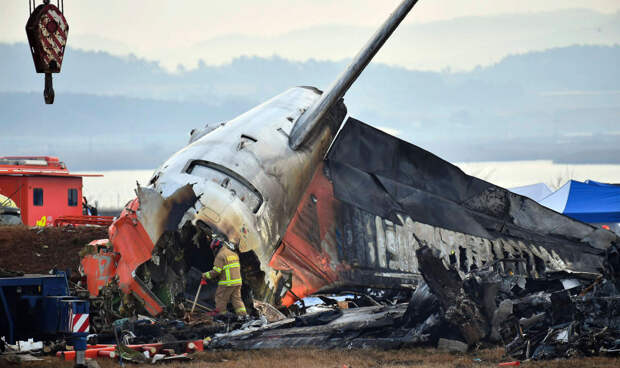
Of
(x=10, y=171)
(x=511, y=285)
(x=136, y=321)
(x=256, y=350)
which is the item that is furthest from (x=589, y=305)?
(x=10, y=171)

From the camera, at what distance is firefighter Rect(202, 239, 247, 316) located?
15.4 meters

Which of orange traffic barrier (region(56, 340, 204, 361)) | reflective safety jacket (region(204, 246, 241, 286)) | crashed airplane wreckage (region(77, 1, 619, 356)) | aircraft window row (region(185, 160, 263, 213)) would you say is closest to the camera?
orange traffic barrier (region(56, 340, 204, 361))

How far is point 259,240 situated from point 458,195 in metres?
7.00

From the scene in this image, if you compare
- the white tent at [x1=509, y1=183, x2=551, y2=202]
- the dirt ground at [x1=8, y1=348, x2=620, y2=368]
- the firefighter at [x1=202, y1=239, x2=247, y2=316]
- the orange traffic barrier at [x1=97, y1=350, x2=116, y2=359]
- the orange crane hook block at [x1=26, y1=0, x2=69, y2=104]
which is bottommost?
the dirt ground at [x1=8, y1=348, x2=620, y2=368]

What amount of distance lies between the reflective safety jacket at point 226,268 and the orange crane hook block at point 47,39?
4652mm

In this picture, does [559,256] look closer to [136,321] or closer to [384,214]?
[384,214]

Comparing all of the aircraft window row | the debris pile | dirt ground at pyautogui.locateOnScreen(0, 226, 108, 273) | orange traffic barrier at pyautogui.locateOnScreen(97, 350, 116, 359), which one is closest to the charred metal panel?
the aircraft window row

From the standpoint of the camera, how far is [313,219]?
19141 mm

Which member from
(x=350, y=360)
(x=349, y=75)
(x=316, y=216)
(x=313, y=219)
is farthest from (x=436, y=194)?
(x=350, y=360)

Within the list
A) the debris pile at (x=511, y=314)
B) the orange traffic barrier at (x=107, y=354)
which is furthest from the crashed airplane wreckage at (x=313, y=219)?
the orange traffic barrier at (x=107, y=354)

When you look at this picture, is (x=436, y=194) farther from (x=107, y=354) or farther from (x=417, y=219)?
(x=107, y=354)

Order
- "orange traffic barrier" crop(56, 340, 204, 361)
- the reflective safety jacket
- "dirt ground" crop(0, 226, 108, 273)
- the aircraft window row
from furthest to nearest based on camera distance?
1. "dirt ground" crop(0, 226, 108, 273)
2. the aircraft window row
3. the reflective safety jacket
4. "orange traffic barrier" crop(56, 340, 204, 361)

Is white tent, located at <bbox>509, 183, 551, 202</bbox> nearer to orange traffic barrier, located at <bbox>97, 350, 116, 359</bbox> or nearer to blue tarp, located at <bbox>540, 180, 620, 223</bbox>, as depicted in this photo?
blue tarp, located at <bbox>540, 180, 620, 223</bbox>

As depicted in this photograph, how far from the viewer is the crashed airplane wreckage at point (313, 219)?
1571 centimetres
